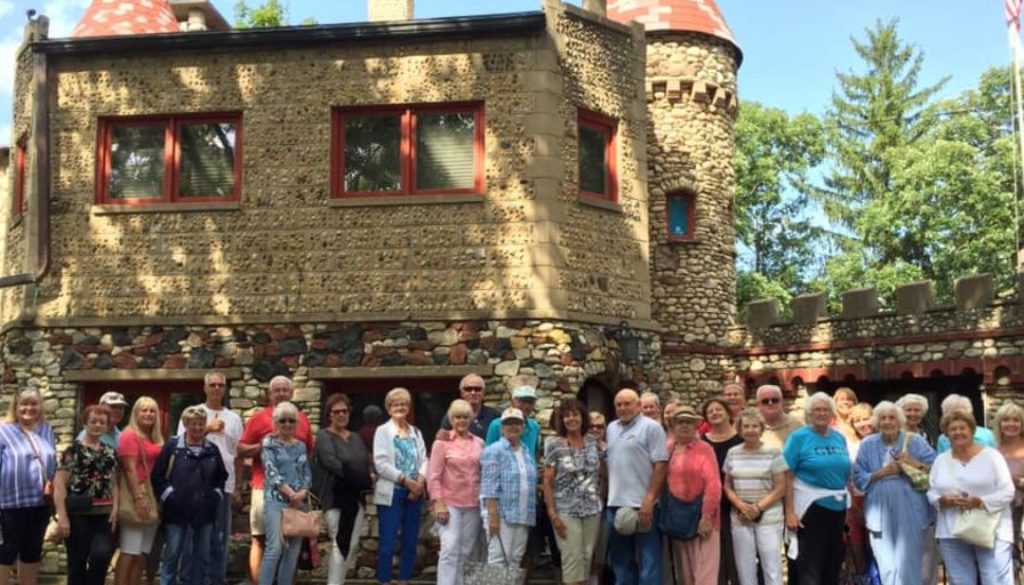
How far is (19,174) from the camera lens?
13656mm

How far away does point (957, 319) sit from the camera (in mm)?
17031

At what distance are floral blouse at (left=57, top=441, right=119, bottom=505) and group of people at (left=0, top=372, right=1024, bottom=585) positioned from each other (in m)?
0.01

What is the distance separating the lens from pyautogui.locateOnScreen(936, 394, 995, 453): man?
728cm

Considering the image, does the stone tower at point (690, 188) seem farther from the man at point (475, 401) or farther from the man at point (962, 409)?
the man at point (962, 409)

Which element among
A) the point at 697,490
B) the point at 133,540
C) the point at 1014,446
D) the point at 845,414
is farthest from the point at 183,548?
the point at 1014,446

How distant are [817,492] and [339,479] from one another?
145 inches

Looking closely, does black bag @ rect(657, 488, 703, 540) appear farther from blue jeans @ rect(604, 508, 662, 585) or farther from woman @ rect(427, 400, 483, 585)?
woman @ rect(427, 400, 483, 585)

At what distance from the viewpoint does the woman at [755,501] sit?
7488 mm

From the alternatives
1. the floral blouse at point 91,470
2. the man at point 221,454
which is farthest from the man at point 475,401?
the floral blouse at point 91,470

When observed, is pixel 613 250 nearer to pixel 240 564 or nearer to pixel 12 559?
pixel 240 564

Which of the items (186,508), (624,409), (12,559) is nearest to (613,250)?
(624,409)

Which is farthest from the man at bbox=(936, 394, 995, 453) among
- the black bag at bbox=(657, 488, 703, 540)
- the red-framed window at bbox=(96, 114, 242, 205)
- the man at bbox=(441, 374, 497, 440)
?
the red-framed window at bbox=(96, 114, 242, 205)

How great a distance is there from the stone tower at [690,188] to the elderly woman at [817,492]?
10061mm

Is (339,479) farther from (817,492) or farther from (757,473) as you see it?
(817,492)
